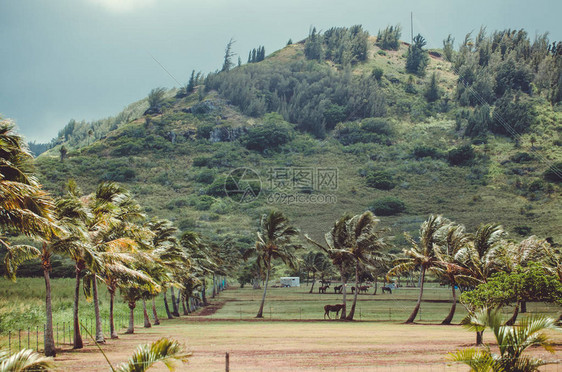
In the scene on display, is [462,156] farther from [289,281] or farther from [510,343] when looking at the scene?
[510,343]

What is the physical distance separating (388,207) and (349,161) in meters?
42.5

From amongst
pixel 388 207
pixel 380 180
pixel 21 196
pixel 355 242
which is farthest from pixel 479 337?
pixel 380 180

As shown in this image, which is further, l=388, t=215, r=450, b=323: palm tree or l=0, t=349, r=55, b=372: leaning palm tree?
l=388, t=215, r=450, b=323: palm tree

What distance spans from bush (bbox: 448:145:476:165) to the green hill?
0.27 meters

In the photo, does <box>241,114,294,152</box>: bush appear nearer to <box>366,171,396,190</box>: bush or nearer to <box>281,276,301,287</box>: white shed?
<box>366,171,396,190</box>: bush

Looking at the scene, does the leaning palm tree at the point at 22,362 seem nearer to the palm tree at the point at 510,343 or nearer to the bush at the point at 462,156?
the palm tree at the point at 510,343

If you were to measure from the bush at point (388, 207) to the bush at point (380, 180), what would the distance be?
1473 centimetres

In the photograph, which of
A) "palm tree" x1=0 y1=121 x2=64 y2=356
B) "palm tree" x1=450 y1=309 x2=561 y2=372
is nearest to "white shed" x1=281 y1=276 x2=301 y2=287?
"palm tree" x1=0 y1=121 x2=64 y2=356

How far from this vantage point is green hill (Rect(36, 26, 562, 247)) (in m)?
115

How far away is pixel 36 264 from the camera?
70.4 meters

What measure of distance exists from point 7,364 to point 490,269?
26.9 m

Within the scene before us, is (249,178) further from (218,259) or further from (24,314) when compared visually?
(24,314)

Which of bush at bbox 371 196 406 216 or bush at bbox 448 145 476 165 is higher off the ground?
bush at bbox 448 145 476 165

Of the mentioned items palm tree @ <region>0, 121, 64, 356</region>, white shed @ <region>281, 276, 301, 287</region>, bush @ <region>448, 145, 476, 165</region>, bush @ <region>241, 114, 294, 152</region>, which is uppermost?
bush @ <region>241, 114, 294, 152</region>
